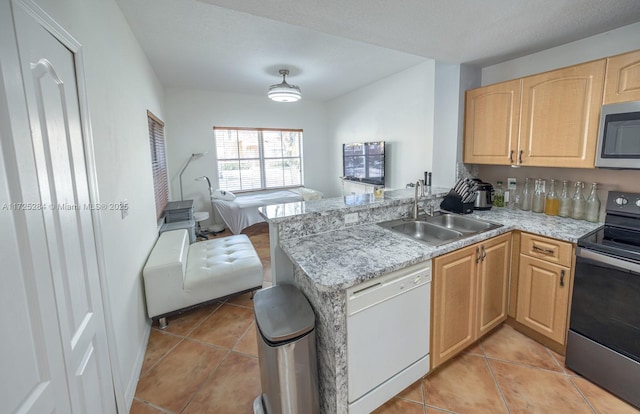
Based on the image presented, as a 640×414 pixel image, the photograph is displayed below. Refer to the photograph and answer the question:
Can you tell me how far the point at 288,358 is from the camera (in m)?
1.31

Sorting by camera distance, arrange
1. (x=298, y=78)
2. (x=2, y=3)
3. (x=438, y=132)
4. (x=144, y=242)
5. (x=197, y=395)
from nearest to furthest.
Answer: (x=2, y=3), (x=197, y=395), (x=144, y=242), (x=438, y=132), (x=298, y=78)

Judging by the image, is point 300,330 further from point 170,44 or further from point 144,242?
point 170,44

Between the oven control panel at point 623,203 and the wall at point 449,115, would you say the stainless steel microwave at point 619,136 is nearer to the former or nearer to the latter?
the oven control panel at point 623,203

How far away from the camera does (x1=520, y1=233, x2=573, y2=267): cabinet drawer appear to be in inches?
72.9

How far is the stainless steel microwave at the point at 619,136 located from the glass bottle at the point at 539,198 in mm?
546

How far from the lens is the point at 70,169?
3.80ft

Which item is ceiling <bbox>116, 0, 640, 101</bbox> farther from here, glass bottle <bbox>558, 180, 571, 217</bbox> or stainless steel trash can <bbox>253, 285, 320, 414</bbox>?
stainless steel trash can <bbox>253, 285, 320, 414</bbox>

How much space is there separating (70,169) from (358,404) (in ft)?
5.74

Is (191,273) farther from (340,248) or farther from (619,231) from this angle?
(619,231)

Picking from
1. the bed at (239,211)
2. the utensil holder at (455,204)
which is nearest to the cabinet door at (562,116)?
the utensil holder at (455,204)

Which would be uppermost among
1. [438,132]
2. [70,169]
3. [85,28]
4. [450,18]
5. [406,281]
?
[450,18]

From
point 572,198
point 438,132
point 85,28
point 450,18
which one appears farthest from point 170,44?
point 572,198

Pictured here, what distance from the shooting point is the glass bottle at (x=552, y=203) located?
232 centimetres

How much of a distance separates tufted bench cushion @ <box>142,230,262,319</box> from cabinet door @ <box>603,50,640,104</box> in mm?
3022
